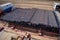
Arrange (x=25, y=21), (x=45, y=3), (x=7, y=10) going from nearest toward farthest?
(x=25, y=21) → (x=7, y=10) → (x=45, y=3)

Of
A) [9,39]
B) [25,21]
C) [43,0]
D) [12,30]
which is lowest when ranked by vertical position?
[9,39]

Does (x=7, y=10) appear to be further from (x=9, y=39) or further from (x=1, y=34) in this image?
(x=9, y=39)

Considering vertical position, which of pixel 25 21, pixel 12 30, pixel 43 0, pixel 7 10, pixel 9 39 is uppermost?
pixel 43 0

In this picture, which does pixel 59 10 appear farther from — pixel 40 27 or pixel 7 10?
pixel 7 10

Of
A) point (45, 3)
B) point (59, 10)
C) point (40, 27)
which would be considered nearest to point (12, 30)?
point (40, 27)

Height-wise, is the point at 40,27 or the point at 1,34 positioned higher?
the point at 40,27

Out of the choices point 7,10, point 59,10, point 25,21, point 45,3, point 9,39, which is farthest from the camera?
point 45,3

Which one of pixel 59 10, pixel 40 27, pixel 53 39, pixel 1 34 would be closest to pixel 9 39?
pixel 1 34

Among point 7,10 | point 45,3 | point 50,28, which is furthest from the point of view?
point 45,3

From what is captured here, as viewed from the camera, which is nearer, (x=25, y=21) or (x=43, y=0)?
(x=25, y=21)
